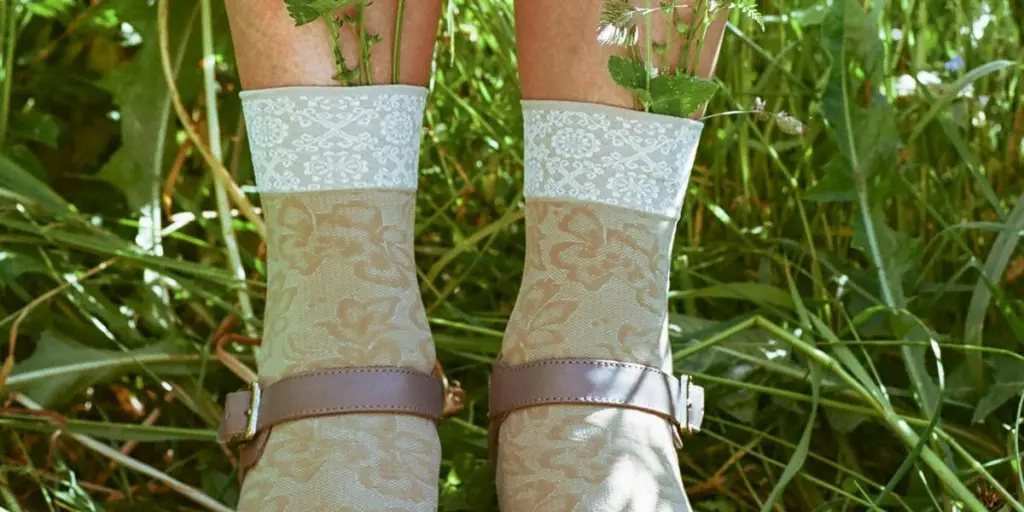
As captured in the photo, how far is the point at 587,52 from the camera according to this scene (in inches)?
24.9

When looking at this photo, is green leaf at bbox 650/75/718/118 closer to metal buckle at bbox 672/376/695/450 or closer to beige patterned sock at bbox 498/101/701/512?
beige patterned sock at bbox 498/101/701/512

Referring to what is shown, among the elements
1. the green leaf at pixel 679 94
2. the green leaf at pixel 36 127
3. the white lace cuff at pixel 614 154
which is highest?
the green leaf at pixel 679 94

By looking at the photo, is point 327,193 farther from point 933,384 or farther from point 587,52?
point 933,384

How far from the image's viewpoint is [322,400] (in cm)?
61

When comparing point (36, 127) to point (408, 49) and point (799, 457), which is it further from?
point (799, 457)

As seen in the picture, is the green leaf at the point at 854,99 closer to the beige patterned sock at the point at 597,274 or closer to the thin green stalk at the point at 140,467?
the beige patterned sock at the point at 597,274

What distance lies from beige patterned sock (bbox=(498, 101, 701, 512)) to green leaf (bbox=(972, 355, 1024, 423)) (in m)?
0.25

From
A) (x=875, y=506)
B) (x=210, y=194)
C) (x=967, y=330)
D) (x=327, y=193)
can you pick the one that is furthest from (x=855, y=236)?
(x=210, y=194)

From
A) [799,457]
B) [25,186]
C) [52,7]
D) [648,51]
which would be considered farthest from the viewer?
[52,7]

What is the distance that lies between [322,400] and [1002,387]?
18.0 inches

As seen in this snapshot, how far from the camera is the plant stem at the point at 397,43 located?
0.64m

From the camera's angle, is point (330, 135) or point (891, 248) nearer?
point (330, 135)

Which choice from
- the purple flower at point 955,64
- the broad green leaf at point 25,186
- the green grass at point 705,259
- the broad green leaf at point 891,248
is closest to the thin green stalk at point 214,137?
the green grass at point 705,259

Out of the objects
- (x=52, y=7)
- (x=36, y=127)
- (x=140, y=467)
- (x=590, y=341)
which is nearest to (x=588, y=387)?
(x=590, y=341)
